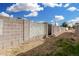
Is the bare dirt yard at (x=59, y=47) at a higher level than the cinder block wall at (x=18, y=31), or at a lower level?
lower

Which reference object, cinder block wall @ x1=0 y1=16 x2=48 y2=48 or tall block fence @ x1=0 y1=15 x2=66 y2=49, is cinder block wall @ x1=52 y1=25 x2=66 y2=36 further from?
cinder block wall @ x1=0 y1=16 x2=48 y2=48

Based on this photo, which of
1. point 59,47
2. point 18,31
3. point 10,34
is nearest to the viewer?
point 59,47

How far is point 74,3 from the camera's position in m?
4.75

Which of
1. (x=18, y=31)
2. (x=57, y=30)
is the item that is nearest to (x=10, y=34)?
(x=18, y=31)

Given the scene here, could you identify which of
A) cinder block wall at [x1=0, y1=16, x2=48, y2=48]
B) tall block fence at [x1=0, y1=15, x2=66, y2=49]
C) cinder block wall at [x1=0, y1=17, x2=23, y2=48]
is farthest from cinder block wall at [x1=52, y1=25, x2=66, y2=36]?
cinder block wall at [x1=0, y1=17, x2=23, y2=48]

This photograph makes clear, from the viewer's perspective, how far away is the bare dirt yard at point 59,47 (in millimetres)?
4750

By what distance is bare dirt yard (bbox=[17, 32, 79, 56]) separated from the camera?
4750 mm

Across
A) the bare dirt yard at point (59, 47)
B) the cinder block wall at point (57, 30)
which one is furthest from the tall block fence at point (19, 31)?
the bare dirt yard at point (59, 47)

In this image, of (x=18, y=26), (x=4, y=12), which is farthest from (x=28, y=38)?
(x=4, y=12)

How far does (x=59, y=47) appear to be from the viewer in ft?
15.8

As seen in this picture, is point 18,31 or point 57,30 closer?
point 57,30

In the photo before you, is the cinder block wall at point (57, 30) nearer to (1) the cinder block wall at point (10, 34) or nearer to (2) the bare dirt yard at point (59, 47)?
(2) the bare dirt yard at point (59, 47)

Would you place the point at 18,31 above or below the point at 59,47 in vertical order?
above

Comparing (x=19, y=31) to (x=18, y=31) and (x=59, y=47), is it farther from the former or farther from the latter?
(x=59, y=47)
